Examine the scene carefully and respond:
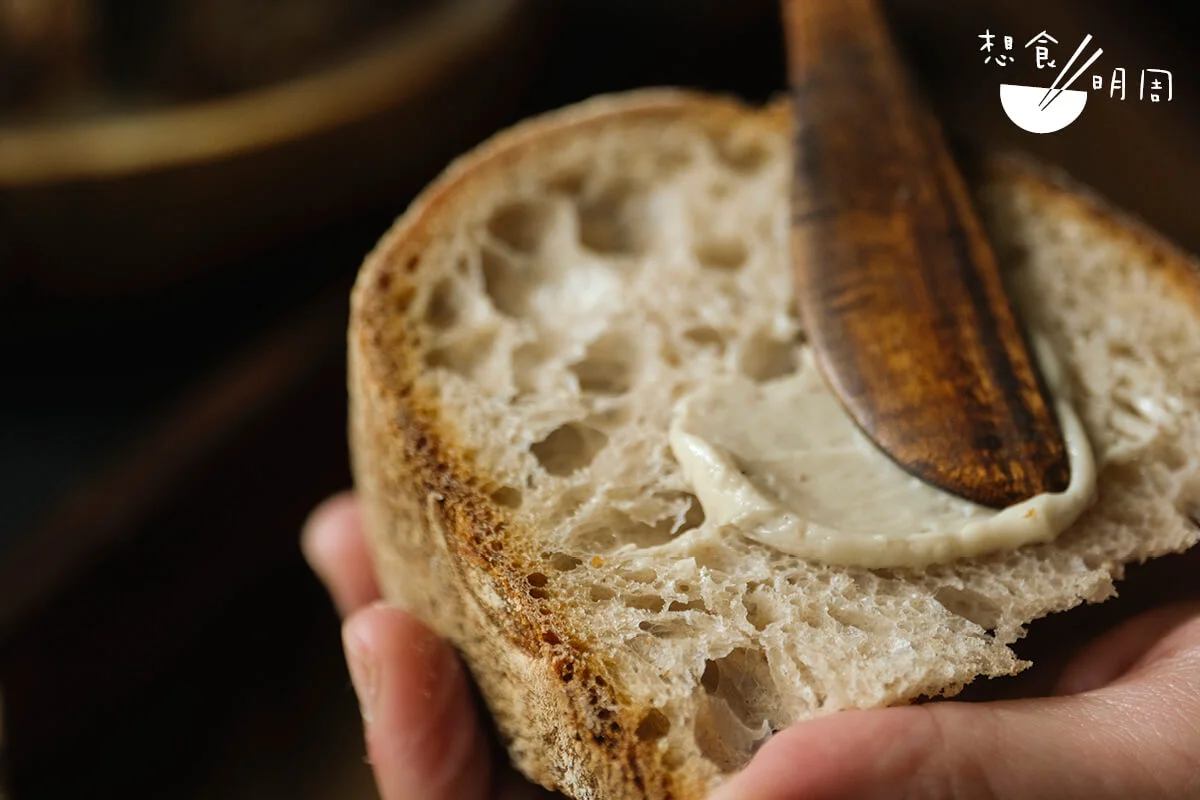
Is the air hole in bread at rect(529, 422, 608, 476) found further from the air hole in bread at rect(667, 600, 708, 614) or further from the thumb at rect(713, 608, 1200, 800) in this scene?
the thumb at rect(713, 608, 1200, 800)

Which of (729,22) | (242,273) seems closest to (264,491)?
(242,273)

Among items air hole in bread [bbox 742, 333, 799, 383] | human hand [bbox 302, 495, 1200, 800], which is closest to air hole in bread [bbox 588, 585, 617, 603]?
human hand [bbox 302, 495, 1200, 800]

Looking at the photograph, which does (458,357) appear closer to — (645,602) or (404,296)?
(404,296)

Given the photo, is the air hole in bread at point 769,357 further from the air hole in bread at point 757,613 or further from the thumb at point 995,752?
the thumb at point 995,752

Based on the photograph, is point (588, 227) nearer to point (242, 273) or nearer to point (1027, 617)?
point (1027, 617)

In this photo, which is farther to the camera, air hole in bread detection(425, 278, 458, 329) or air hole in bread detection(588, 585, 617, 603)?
air hole in bread detection(425, 278, 458, 329)

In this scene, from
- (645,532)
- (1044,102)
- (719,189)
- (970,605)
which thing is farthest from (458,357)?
(1044,102)

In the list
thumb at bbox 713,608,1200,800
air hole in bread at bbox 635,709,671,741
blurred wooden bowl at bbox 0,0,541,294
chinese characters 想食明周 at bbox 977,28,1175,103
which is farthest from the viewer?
blurred wooden bowl at bbox 0,0,541,294
